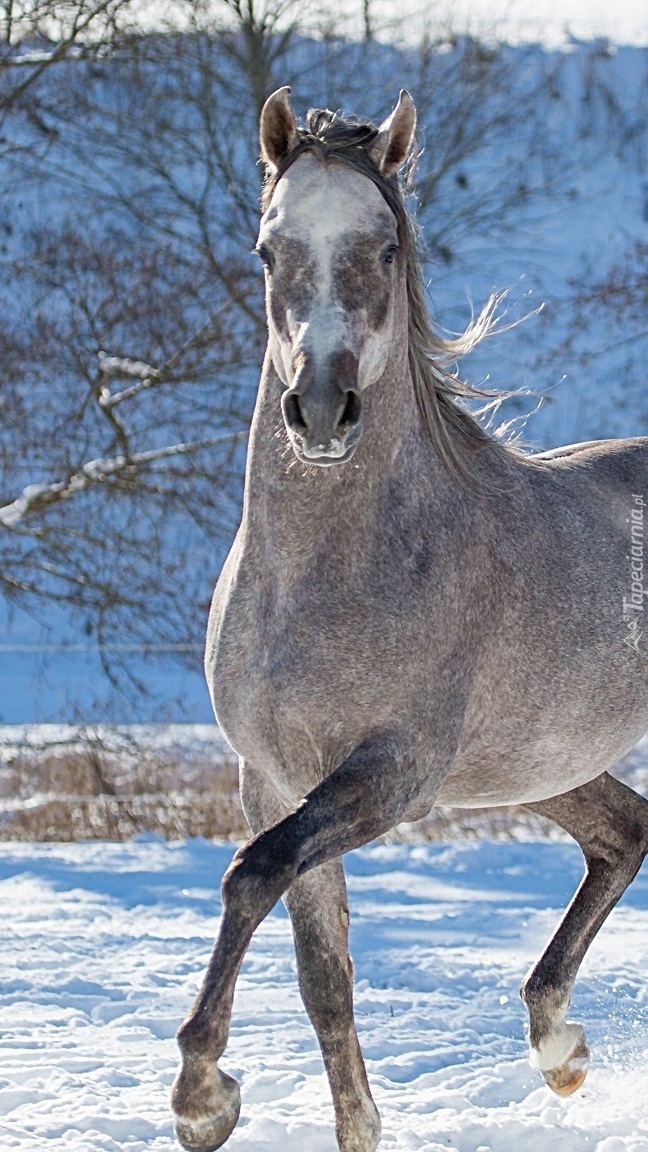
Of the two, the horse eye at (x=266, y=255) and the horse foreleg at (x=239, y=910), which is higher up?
the horse eye at (x=266, y=255)

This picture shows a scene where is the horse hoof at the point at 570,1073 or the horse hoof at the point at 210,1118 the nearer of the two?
the horse hoof at the point at 210,1118

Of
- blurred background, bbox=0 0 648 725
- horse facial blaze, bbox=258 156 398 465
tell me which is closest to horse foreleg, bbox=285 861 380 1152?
horse facial blaze, bbox=258 156 398 465

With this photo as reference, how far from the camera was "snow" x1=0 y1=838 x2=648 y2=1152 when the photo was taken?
11.9ft

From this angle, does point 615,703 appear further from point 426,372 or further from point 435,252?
point 435,252

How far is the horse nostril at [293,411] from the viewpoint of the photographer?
257 centimetres

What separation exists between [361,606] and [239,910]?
66cm

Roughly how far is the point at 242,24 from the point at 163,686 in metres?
7.62

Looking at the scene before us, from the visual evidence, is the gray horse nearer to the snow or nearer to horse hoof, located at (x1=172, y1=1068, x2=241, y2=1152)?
horse hoof, located at (x1=172, y1=1068, x2=241, y2=1152)

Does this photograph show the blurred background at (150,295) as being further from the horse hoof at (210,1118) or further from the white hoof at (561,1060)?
the horse hoof at (210,1118)

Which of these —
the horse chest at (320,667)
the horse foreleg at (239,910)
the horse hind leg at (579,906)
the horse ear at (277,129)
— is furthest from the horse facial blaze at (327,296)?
the horse hind leg at (579,906)

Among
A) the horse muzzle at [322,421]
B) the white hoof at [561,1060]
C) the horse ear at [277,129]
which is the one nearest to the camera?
the horse muzzle at [322,421]

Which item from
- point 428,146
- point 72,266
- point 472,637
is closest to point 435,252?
point 428,146

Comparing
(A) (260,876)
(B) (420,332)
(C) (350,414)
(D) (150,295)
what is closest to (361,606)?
(C) (350,414)

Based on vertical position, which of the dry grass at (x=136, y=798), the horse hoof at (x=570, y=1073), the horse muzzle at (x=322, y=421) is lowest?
the dry grass at (x=136, y=798)
